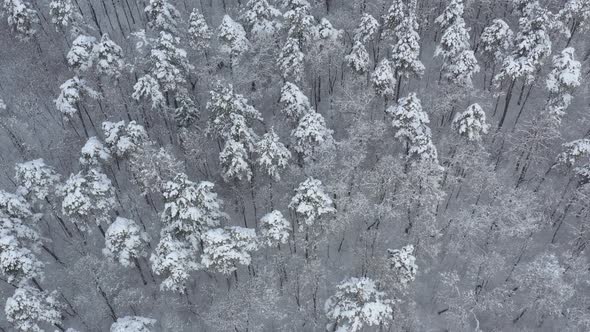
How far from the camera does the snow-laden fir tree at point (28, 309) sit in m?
31.4

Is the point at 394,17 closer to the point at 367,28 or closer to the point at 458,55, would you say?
the point at 367,28

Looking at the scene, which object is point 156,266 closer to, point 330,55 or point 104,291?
point 104,291

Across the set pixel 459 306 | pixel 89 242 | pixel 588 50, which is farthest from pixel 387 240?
Answer: pixel 588 50

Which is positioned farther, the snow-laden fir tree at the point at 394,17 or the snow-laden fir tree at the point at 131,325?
the snow-laden fir tree at the point at 394,17

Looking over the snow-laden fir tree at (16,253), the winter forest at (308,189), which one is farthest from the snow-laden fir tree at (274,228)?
the snow-laden fir tree at (16,253)

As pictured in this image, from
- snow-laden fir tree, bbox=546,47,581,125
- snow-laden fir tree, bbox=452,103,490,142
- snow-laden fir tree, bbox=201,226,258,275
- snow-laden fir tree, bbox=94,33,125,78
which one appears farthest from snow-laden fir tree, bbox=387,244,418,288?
snow-laden fir tree, bbox=94,33,125,78

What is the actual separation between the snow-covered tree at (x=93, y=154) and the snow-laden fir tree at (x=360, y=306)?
883 inches

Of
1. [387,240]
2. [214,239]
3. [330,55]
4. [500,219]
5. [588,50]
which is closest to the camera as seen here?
[214,239]

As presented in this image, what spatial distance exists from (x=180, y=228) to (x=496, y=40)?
3172 cm

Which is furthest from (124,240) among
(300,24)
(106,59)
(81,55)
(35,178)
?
(300,24)

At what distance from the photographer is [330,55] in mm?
43844

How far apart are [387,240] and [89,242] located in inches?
1098

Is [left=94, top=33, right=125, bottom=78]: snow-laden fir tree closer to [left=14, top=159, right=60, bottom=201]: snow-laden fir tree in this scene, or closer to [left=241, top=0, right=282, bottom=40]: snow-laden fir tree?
[left=14, top=159, right=60, bottom=201]: snow-laden fir tree

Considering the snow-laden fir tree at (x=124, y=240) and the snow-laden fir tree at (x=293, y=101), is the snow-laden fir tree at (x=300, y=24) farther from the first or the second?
the snow-laden fir tree at (x=124, y=240)
